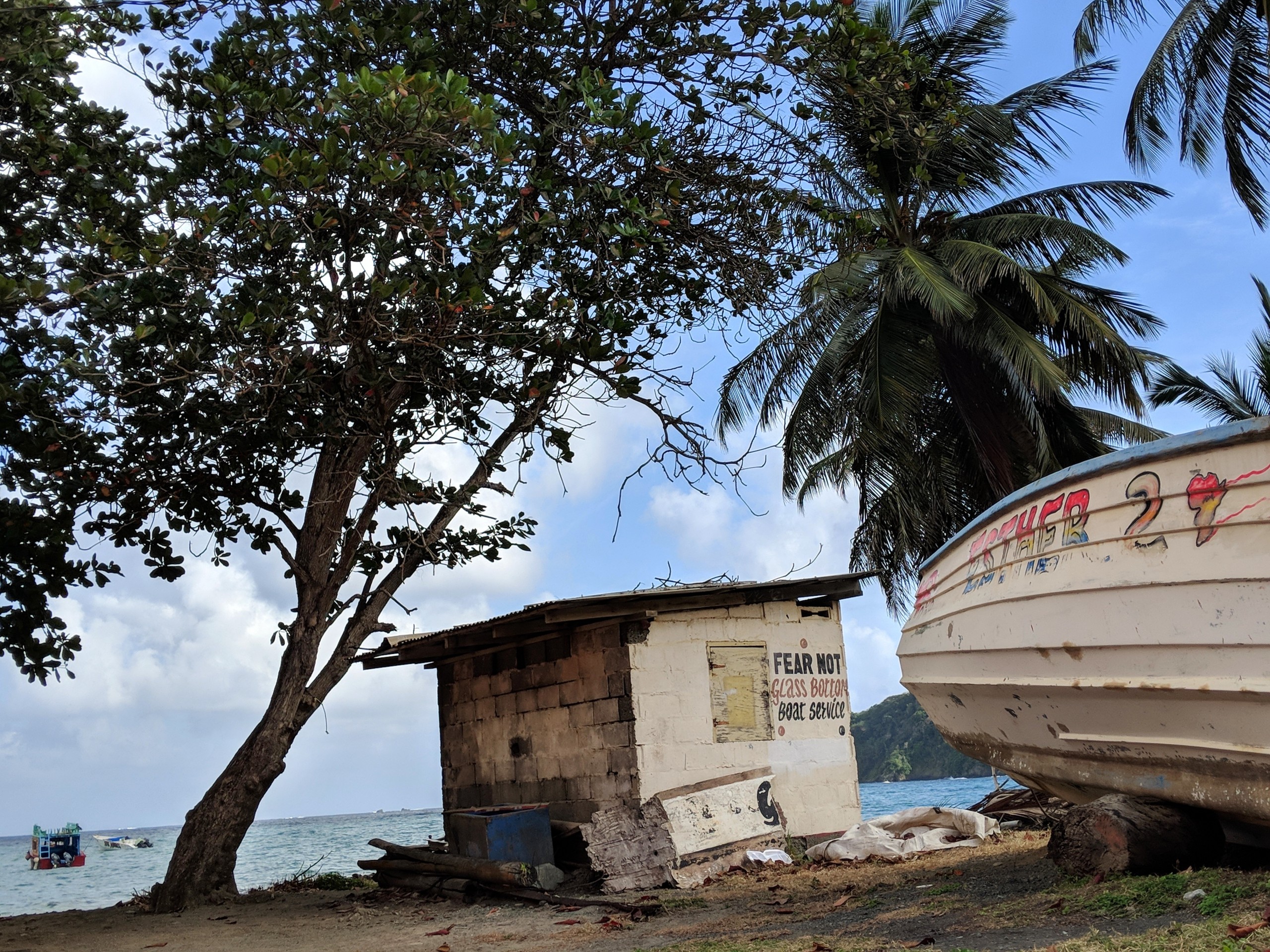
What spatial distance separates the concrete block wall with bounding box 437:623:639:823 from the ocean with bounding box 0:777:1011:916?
2646 mm

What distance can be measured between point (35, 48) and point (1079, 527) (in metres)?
8.74

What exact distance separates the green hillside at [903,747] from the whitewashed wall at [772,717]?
197 feet

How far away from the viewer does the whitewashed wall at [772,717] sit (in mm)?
10750

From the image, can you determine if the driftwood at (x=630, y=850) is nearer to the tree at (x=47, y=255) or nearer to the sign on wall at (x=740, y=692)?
the sign on wall at (x=740, y=692)

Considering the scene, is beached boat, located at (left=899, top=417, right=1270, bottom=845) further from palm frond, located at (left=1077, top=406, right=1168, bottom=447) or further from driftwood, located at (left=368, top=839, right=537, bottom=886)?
palm frond, located at (left=1077, top=406, right=1168, bottom=447)

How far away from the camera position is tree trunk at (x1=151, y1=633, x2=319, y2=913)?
10398 millimetres

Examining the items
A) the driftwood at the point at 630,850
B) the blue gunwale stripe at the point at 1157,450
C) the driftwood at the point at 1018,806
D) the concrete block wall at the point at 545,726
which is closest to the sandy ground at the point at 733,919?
the driftwood at the point at 630,850

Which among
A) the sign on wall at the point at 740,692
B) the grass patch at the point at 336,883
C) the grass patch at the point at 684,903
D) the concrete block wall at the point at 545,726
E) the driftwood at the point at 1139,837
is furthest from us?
the grass patch at the point at 336,883

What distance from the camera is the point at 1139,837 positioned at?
19.4 feet

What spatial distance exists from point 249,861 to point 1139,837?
45.3 m

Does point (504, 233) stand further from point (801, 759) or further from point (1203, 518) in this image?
point (801, 759)

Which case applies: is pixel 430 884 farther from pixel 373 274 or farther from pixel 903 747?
pixel 903 747

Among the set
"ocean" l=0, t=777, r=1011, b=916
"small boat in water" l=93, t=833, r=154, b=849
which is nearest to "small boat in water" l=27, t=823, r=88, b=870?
"ocean" l=0, t=777, r=1011, b=916

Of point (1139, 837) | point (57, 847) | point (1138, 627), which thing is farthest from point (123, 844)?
point (1138, 627)
